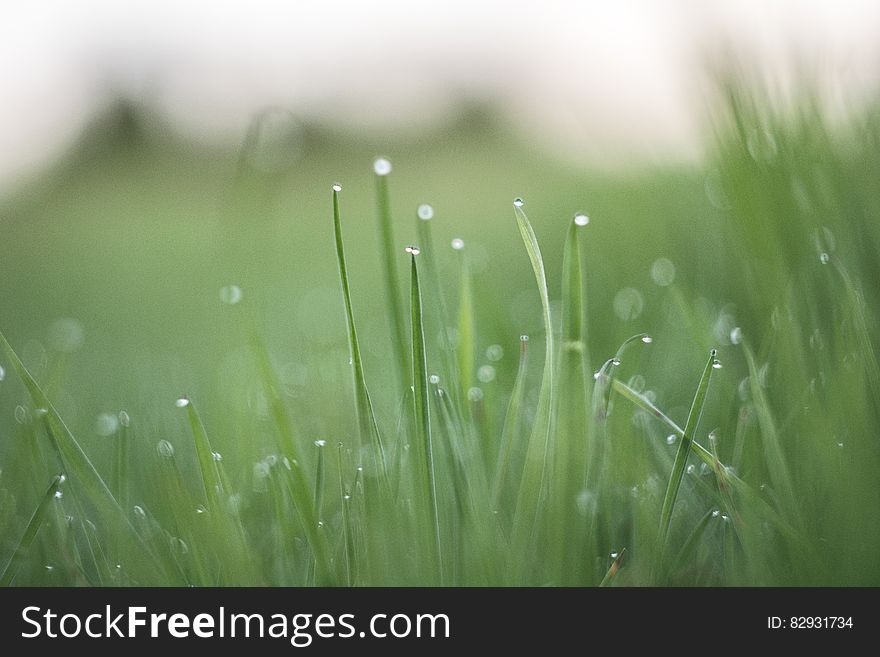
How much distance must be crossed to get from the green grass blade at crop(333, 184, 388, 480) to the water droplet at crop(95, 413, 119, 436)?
0.37 meters

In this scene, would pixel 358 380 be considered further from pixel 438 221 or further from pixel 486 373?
pixel 438 221

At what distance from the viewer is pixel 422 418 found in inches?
13.9

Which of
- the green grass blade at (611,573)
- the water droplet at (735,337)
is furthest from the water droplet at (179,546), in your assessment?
→ the water droplet at (735,337)

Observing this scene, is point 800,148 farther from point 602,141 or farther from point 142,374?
point 142,374

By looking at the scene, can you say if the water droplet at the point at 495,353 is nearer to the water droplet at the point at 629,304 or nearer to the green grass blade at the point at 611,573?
the water droplet at the point at 629,304

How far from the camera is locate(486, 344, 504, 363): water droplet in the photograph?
0.63 meters

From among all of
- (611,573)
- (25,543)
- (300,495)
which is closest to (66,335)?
(25,543)

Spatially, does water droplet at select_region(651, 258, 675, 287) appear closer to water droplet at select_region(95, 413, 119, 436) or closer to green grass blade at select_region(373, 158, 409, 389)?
green grass blade at select_region(373, 158, 409, 389)

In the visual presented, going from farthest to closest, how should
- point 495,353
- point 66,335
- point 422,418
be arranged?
point 66,335
point 495,353
point 422,418

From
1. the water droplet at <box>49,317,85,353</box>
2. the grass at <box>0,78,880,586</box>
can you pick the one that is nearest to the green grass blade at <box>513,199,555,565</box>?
the grass at <box>0,78,880,586</box>

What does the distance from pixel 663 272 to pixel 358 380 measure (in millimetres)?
522

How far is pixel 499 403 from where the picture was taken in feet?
1.96
